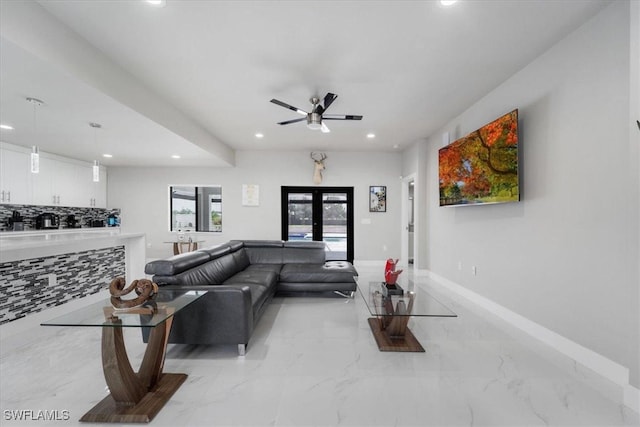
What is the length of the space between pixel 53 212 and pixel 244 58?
552cm

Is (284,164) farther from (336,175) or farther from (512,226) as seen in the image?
(512,226)

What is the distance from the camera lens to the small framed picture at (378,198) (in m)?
6.56

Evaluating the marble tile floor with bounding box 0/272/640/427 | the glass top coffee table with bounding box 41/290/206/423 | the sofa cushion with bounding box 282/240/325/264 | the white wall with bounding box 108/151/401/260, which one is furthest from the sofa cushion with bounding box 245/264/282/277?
the white wall with bounding box 108/151/401/260

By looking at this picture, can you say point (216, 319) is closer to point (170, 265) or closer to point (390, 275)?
point (170, 265)

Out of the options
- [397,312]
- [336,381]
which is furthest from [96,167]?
[397,312]

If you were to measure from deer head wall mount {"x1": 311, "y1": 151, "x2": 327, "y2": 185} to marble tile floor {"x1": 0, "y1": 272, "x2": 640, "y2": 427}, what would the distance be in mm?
4032

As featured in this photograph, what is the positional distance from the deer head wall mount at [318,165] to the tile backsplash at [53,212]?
482 centimetres

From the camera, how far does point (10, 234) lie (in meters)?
4.38

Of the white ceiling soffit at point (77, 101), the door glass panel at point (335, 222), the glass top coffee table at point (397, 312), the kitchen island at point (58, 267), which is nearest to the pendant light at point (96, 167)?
the white ceiling soffit at point (77, 101)

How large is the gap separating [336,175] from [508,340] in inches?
185

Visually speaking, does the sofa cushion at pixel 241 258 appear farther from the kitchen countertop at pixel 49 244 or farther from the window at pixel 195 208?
the window at pixel 195 208

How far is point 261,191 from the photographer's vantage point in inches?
258

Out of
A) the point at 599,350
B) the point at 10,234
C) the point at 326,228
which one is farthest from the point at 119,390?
the point at 326,228

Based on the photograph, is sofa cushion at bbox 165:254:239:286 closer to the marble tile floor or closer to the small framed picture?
the marble tile floor
